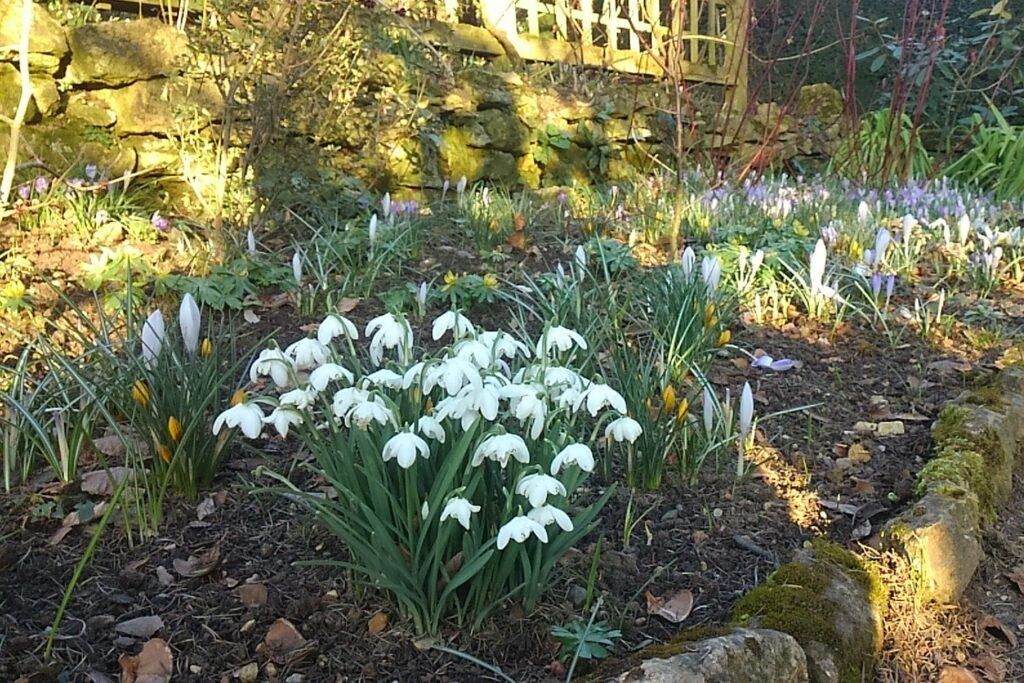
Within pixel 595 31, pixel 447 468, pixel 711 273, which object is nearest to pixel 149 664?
pixel 447 468

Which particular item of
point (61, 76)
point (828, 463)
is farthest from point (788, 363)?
point (61, 76)

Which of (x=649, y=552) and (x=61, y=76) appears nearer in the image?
(x=649, y=552)

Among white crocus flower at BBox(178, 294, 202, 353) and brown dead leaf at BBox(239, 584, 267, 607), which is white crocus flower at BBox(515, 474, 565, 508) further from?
white crocus flower at BBox(178, 294, 202, 353)

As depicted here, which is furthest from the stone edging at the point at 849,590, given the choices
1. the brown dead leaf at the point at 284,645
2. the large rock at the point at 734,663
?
the brown dead leaf at the point at 284,645

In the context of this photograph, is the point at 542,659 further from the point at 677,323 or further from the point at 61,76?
the point at 61,76

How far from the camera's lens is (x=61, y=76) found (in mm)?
4398

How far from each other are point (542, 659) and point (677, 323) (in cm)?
127

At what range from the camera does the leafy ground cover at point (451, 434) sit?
1604 millimetres

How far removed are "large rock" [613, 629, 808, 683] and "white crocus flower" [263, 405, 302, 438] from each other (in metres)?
0.69

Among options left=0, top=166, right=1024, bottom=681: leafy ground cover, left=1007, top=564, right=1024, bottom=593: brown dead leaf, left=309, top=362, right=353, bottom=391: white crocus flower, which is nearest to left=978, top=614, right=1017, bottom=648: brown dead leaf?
left=0, top=166, right=1024, bottom=681: leafy ground cover

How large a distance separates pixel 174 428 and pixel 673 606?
1.14 meters

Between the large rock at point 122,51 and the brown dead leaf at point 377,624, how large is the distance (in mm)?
3688

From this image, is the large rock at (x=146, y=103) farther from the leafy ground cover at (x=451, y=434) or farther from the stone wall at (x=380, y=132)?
the leafy ground cover at (x=451, y=434)

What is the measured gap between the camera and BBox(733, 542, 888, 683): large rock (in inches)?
62.8
